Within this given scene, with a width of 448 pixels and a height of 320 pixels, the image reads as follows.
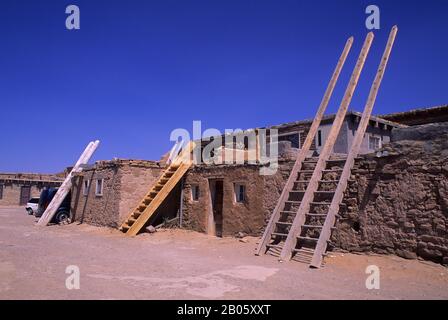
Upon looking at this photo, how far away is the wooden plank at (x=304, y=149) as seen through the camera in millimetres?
8883

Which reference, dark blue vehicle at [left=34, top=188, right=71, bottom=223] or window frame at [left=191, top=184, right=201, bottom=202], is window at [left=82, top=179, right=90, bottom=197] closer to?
dark blue vehicle at [left=34, top=188, right=71, bottom=223]

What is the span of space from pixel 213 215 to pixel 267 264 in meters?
5.40

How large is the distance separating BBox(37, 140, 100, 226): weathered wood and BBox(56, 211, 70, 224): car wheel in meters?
0.39

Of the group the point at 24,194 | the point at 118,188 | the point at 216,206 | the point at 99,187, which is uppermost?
the point at 24,194

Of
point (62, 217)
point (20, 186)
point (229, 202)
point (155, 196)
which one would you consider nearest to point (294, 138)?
point (229, 202)

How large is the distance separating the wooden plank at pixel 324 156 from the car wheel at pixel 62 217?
1363cm

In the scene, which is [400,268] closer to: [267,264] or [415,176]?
[415,176]

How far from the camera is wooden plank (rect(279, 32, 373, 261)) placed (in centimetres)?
820

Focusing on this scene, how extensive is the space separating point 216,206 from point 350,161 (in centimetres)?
612

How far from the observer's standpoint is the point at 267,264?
25.6ft

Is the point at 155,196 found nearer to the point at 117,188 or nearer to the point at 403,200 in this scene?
the point at 117,188

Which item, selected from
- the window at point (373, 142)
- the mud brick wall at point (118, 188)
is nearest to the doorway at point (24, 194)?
the mud brick wall at point (118, 188)

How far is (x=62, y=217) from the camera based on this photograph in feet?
61.5
